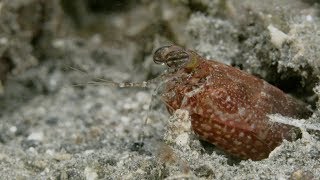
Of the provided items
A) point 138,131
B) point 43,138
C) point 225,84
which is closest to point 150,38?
point 138,131

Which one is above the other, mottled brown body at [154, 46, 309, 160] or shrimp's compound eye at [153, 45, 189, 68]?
shrimp's compound eye at [153, 45, 189, 68]

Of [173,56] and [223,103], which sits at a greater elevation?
[173,56]

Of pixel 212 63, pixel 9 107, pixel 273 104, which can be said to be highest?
pixel 212 63

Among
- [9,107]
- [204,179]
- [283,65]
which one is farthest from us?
[9,107]

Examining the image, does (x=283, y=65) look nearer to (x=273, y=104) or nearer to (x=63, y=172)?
(x=273, y=104)

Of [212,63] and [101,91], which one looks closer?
[212,63]
